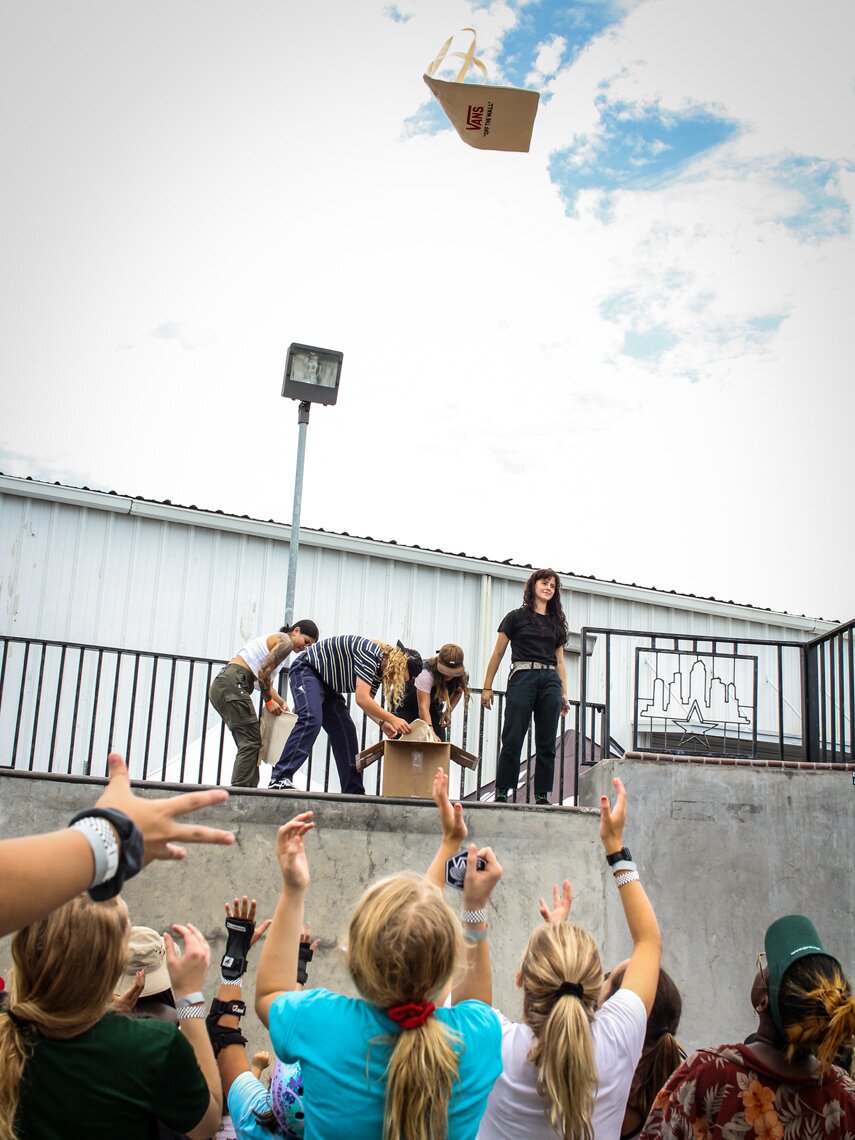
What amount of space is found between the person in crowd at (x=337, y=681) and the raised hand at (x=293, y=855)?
201 inches

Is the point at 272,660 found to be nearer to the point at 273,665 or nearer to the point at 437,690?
Answer: the point at 273,665

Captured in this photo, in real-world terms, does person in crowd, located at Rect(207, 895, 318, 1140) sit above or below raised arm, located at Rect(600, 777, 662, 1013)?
below

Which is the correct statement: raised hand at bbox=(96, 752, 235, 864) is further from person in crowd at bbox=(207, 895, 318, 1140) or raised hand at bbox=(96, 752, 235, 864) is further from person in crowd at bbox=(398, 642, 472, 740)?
person in crowd at bbox=(398, 642, 472, 740)

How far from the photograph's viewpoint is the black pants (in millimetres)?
8164

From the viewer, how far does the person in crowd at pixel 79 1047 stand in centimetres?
213

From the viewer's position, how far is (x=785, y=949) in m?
2.56

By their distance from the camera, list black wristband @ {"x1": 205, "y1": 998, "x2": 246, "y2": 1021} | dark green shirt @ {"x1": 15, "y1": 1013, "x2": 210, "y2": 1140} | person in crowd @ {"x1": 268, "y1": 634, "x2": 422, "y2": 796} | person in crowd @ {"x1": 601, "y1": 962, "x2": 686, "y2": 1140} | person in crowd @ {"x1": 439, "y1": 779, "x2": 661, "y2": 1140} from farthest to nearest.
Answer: person in crowd @ {"x1": 268, "y1": 634, "x2": 422, "y2": 796}
person in crowd @ {"x1": 601, "y1": 962, "x2": 686, "y2": 1140}
black wristband @ {"x1": 205, "y1": 998, "x2": 246, "y2": 1021}
person in crowd @ {"x1": 439, "y1": 779, "x2": 661, "y2": 1140}
dark green shirt @ {"x1": 15, "y1": 1013, "x2": 210, "y2": 1140}

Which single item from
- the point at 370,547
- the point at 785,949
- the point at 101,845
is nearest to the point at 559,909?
the point at 785,949

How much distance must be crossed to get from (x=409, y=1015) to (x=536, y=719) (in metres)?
6.22

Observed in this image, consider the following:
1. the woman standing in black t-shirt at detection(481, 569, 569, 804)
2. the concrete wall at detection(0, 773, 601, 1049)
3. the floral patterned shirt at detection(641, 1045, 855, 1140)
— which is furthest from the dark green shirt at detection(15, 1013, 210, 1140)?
the woman standing in black t-shirt at detection(481, 569, 569, 804)

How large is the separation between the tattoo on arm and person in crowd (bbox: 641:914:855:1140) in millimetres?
6027

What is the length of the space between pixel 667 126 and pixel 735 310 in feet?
8.75

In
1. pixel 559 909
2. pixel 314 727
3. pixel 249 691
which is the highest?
pixel 249 691

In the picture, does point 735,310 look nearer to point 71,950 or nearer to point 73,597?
point 73,597
